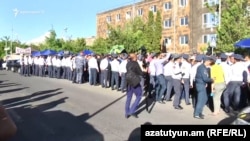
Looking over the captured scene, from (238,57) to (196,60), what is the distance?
2.09 meters

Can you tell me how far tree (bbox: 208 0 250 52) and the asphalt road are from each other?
17.8m

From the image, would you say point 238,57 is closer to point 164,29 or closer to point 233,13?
point 233,13

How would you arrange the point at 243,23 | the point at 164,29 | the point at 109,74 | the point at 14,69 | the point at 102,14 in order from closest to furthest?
the point at 109,74 < the point at 243,23 < the point at 14,69 < the point at 164,29 < the point at 102,14

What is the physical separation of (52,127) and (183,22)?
2084 inches

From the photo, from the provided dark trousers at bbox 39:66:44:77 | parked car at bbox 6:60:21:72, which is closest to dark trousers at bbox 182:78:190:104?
dark trousers at bbox 39:66:44:77

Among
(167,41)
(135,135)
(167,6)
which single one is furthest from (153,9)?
(135,135)

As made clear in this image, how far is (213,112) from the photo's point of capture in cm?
1299

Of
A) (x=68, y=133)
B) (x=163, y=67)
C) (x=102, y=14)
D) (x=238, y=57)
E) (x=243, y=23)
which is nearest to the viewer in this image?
(x=68, y=133)

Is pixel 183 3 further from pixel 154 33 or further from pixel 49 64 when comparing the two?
pixel 49 64

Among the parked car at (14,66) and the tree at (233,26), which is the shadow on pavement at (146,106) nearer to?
the tree at (233,26)

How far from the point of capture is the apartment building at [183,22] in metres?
56.8

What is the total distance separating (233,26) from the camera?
33.3 meters

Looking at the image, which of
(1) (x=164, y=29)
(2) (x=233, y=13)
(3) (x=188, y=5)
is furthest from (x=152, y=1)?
(2) (x=233, y=13)

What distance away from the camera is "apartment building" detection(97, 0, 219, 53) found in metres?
56.8
